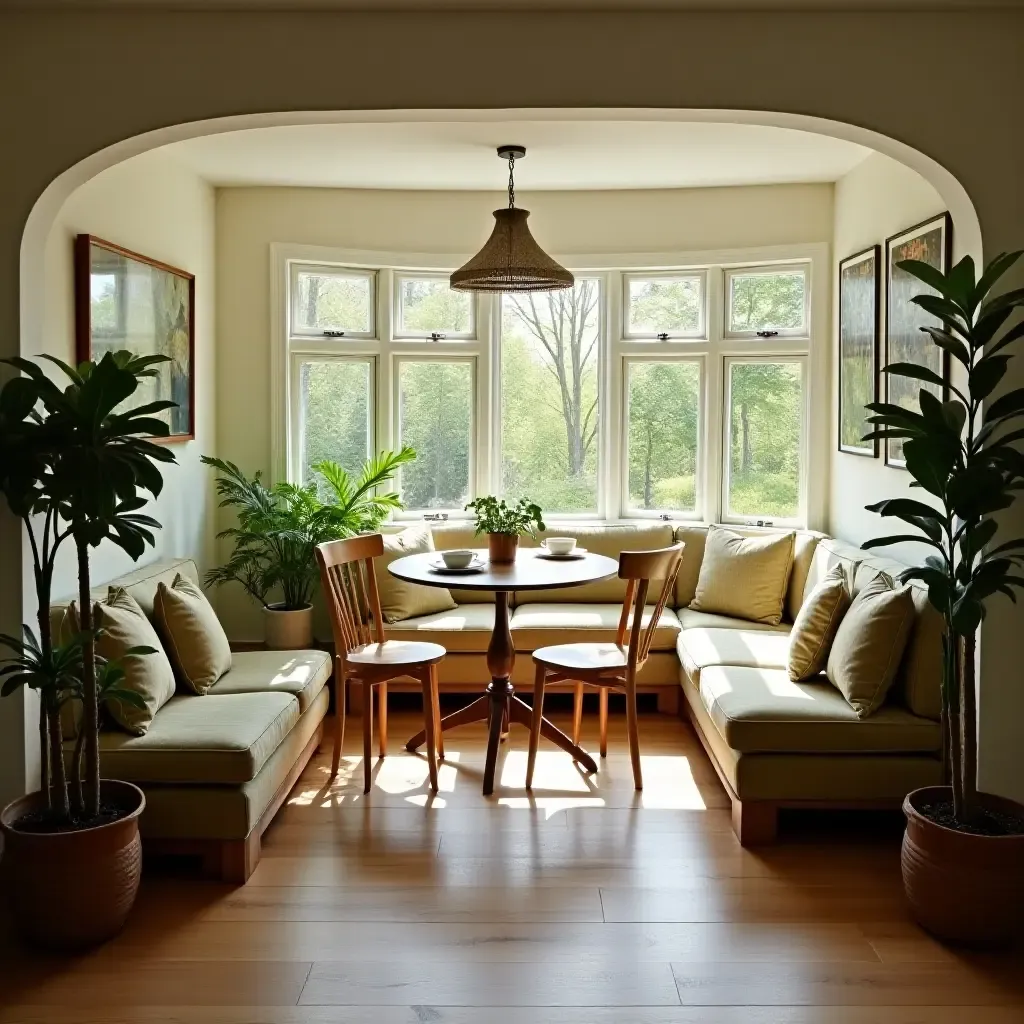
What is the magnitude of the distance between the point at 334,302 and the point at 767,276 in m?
2.43

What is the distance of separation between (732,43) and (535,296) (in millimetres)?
2925

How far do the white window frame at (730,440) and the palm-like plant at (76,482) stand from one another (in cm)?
369

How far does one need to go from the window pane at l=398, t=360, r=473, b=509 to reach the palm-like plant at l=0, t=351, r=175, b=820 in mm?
3037

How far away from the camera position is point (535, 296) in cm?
619

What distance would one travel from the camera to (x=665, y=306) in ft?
20.2

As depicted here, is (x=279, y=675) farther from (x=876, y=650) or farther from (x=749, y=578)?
(x=749, y=578)

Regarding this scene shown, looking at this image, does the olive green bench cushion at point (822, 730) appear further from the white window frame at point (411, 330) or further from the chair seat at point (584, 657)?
the white window frame at point (411, 330)

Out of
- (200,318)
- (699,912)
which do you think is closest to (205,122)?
(200,318)

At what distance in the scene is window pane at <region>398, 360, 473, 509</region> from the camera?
616 centimetres

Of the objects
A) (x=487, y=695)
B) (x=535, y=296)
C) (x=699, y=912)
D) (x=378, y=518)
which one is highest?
(x=535, y=296)

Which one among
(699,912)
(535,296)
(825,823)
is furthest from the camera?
(535,296)

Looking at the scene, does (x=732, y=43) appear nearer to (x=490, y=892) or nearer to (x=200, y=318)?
(x=490, y=892)

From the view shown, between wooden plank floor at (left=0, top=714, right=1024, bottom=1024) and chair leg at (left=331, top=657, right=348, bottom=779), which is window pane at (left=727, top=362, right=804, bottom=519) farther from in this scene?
chair leg at (left=331, top=657, right=348, bottom=779)

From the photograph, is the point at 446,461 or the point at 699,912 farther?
the point at 446,461
